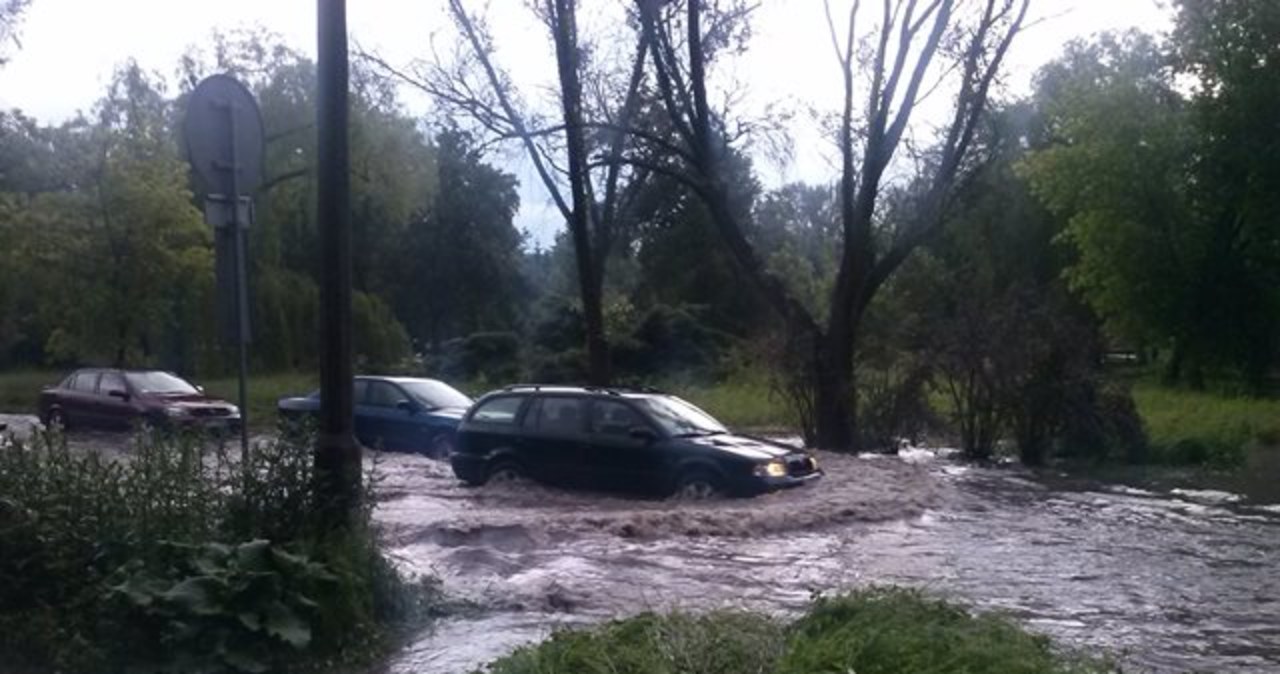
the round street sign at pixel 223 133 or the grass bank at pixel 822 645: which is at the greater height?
the round street sign at pixel 223 133

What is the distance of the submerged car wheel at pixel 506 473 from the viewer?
19.9m

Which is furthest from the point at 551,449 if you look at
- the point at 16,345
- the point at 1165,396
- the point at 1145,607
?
the point at 16,345

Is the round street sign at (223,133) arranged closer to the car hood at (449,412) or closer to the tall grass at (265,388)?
the car hood at (449,412)

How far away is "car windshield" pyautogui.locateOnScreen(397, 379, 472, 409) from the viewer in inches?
1058

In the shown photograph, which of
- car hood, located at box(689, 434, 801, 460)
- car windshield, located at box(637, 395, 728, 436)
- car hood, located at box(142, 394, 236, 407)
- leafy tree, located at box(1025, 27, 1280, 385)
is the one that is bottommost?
car hood, located at box(689, 434, 801, 460)

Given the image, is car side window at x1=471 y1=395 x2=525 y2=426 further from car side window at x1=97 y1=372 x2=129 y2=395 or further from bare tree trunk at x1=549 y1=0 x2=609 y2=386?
car side window at x1=97 y1=372 x2=129 y2=395

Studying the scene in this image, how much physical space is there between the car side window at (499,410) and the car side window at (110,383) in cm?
1290

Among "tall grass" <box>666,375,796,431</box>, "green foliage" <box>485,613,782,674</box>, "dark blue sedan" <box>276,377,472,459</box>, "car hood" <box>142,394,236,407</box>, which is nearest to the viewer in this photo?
"green foliage" <box>485,613,782,674</box>

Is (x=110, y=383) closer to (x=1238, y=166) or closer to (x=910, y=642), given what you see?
(x=910, y=642)

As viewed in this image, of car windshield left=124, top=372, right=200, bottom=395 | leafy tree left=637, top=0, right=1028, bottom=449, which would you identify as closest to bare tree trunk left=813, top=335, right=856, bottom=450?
leafy tree left=637, top=0, right=1028, bottom=449

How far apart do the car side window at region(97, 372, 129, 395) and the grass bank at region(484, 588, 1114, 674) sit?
25.0m

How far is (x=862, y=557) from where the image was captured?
15.2 m

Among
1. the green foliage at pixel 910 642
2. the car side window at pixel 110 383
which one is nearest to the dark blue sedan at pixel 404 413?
the car side window at pixel 110 383

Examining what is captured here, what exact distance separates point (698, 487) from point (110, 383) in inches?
670
